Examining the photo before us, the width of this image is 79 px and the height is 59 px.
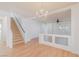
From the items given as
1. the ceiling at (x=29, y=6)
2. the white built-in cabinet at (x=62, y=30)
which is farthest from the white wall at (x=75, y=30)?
the ceiling at (x=29, y=6)

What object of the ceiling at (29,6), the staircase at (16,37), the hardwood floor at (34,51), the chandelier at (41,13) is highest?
the ceiling at (29,6)

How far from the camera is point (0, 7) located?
3.06 meters

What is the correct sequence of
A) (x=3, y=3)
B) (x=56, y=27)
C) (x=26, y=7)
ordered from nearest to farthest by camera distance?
1. (x=3, y=3)
2. (x=26, y=7)
3. (x=56, y=27)

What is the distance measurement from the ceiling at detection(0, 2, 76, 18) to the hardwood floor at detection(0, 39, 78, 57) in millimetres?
870

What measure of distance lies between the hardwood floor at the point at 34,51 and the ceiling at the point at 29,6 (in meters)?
0.87

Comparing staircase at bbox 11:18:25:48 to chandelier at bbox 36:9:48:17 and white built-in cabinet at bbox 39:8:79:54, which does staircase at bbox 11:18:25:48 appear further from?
chandelier at bbox 36:9:48:17

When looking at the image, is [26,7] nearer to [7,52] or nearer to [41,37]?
[41,37]

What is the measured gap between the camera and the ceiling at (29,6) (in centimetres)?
303

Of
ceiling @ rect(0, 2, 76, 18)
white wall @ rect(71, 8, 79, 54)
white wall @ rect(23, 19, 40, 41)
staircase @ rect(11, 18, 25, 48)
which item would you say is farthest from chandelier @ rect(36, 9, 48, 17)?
white wall @ rect(71, 8, 79, 54)

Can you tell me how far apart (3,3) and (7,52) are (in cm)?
140

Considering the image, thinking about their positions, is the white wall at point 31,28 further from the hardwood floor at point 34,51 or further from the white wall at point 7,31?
the white wall at point 7,31

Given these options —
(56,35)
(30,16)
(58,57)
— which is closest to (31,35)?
(30,16)

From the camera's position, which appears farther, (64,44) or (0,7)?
(64,44)

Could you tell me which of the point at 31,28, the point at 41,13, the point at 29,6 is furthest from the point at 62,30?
the point at 29,6
